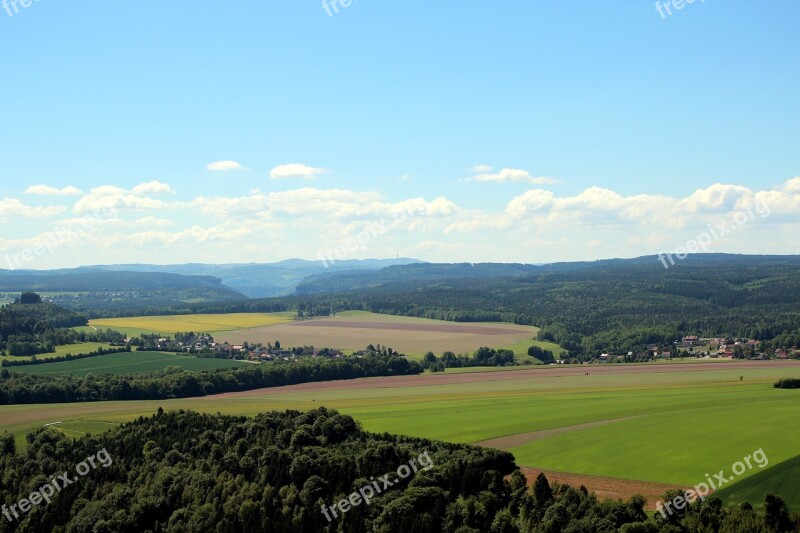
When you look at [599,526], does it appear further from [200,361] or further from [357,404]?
[200,361]

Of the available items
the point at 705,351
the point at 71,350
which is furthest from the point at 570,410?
the point at 71,350

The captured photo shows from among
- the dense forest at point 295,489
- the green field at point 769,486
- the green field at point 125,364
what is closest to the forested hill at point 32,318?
the green field at point 125,364

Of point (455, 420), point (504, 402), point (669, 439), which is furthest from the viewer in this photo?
point (504, 402)

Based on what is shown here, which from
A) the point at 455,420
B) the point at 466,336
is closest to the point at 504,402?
the point at 455,420

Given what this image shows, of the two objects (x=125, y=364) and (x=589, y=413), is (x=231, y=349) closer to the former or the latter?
(x=125, y=364)

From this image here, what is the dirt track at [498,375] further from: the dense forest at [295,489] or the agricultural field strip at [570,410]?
the dense forest at [295,489]
